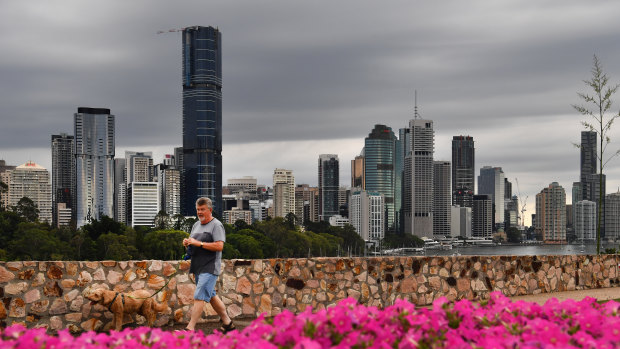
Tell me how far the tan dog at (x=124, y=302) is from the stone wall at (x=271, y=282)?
31cm

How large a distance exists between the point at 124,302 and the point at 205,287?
1.45 m

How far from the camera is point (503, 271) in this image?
1494 cm

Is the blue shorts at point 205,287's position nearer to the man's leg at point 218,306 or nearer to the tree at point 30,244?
the man's leg at point 218,306

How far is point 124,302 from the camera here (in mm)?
9805

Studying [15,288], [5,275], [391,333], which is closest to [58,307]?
[15,288]

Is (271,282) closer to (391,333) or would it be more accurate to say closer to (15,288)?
(15,288)

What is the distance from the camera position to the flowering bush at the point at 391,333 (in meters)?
4.57

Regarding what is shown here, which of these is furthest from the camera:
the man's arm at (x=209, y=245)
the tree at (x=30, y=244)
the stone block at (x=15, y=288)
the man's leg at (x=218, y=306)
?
the tree at (x=30, y=244)

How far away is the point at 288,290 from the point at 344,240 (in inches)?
6429

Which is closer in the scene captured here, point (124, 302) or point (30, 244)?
point (124, 302)

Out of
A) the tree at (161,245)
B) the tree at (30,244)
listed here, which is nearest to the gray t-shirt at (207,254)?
the tree at (30,244)

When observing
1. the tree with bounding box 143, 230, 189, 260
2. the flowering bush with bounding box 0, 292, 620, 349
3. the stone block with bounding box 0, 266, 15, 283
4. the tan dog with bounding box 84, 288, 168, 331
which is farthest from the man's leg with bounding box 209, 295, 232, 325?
the tree with bounding box 143, 230, 189, 260

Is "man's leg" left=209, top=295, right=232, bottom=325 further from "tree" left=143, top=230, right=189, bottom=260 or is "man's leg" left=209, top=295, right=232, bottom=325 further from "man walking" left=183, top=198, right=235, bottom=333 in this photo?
"tree" left=143, top=230, right=189, bottom=260

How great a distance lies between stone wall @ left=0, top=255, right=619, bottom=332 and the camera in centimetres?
1019
